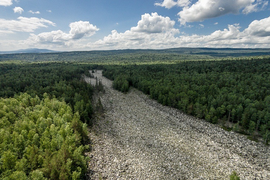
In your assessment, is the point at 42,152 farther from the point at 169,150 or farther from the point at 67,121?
the point at 169,150

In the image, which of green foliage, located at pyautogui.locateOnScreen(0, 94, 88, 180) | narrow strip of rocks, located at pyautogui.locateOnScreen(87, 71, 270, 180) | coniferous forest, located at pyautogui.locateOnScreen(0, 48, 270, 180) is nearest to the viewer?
green foliage, located at pyautogui.locateOnScreen(0, 94, 88, 180)

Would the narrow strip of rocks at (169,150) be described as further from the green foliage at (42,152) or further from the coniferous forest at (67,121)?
the green foliage at (42,152)

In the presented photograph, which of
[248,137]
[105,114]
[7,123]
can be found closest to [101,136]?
[105,114]

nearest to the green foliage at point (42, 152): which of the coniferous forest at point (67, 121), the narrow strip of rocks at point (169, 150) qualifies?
the coniferous forest at point (67, 121)

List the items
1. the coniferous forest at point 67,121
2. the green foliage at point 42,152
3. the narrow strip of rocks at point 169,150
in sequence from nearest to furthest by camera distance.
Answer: the green foliage at point 42,152 → the coniferous forest at point 67,121 → the narrow strip of rocks at point 169,150

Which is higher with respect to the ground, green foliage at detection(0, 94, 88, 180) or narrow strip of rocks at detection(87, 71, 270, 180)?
green foliage at detection(0, 94, 88, 180)

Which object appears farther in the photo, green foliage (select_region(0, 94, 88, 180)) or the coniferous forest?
the coniferous forest

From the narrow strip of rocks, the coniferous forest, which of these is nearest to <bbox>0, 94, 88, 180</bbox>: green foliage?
the coniferous forest

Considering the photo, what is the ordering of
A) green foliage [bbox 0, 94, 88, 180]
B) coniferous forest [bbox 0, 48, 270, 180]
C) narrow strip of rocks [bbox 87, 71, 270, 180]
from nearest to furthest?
green foliage [bbox 0, 94, 88, 180]
coniferous forest [bbox 0, 48, 270, 180]
narrow strip of rocks [bbox 87, 71, 270, 180]

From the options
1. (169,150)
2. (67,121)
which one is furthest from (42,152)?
(169,150)

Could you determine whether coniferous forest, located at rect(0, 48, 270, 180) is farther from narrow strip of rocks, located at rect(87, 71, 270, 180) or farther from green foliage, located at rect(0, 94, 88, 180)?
narrow strip of rocks, located at rect(87, 71, 270, 180)
